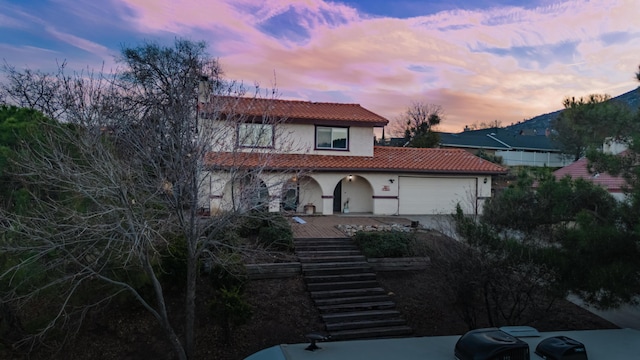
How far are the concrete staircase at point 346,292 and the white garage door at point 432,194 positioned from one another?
932 cm

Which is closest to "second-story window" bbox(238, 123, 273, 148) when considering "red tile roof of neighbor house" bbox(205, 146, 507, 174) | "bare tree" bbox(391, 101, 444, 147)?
"red tile roof of neighbor house" bbox(205, 146, 507, 174)

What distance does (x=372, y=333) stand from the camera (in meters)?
8.77

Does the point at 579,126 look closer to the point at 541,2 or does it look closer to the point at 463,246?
the point at 463,246

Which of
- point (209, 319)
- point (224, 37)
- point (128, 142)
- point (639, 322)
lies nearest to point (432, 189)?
point (639, 322)

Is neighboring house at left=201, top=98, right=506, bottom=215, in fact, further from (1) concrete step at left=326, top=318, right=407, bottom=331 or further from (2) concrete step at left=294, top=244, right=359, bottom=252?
(1) concrete step at left=326, top=318, right=407, bottom=331

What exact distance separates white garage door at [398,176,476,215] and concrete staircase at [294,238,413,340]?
932 cm

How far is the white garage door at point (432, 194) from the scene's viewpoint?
843 inches

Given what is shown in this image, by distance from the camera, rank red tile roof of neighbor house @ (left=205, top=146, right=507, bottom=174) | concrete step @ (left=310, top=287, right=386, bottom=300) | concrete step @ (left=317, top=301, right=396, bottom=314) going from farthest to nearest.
Answer: 1. red tile roof of neighbor house @ (left=205, top=146, right=507, bottom=174)
2. concrete step @ (left=310, top=287, right=386, bottom=300)
3. concrete step @ (left=317, top=301, right=396, bottom=314)

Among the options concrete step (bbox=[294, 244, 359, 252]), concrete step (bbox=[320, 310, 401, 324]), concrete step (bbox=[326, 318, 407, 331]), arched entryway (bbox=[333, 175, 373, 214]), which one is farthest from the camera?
arched entryway (bbox=[333, 175, 373, 214])

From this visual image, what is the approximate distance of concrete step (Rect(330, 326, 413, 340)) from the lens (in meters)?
8.63

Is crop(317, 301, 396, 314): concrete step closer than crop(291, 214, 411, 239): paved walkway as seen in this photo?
Yes

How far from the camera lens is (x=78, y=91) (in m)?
9.55

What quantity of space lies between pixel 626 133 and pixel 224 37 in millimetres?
12148

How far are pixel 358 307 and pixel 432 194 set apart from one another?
1351cm
